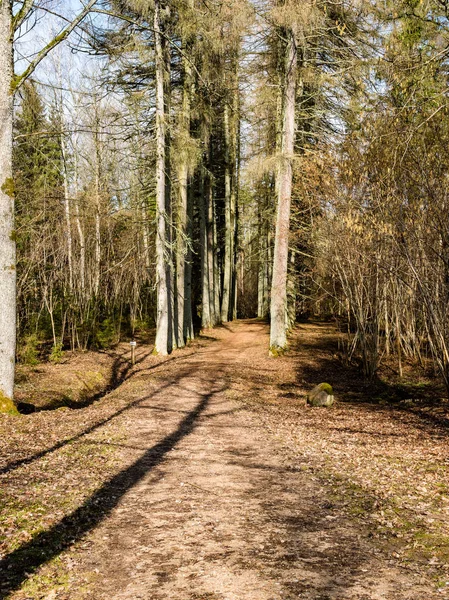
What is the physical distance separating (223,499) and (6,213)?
5798mm

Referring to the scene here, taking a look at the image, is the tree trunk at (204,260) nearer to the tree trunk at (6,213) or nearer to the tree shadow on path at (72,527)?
the tree trunk at (6,213)

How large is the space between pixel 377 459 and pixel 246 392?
542 centimetres

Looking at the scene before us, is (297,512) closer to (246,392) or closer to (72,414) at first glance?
(72,414)

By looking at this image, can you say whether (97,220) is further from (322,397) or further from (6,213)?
(322,397)

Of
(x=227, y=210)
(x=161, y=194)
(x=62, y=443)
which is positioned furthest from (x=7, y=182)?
(x=227, y=210)

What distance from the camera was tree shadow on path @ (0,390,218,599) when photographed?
3.83 metres

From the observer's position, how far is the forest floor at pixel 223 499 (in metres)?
3.79

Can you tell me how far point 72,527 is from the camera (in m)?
4.69

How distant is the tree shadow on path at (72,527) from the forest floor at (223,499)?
15 mm

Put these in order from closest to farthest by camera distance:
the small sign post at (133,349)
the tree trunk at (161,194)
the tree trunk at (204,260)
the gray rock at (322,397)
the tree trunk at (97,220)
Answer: the gray rock at (322,397)
the small sign post at (133,349)
the tree trunk at (161,194)
the tree trunk at (97,220)
the tree trunk at (204,260)

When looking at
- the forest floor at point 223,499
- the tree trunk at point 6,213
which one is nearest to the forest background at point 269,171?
the tree trunk at point 6,213

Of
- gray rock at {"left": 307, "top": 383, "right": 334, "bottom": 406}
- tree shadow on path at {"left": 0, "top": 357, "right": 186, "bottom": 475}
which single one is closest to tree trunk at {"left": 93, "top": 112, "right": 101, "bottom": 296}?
tree shadow on path at {"left": 0, "top": 357, "right": 186, "bottom": 475}

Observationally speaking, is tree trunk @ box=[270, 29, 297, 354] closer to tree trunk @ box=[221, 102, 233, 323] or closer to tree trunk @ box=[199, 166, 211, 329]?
tree trunk @ box=[199, 166, 211, 329]

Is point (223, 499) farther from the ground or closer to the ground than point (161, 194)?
closer to the ground
